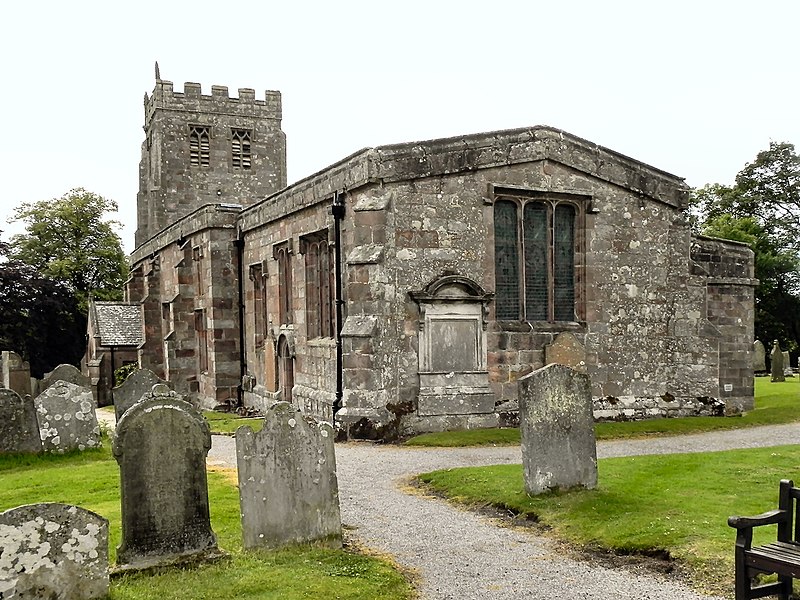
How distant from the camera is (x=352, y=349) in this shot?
16.0m

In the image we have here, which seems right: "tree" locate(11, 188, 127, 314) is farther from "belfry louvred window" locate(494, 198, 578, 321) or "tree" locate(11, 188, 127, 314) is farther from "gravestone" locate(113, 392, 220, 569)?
"gravestone" locate(113, 392, 220, 569)

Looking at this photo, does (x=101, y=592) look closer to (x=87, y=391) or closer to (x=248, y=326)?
(x=87, y=391)

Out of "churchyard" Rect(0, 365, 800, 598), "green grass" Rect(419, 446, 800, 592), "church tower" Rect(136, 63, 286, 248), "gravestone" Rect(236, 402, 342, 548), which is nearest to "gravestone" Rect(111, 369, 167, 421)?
"churchyard" Rect(0, 365, 800, 598)

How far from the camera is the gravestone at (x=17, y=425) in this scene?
14.0 metres

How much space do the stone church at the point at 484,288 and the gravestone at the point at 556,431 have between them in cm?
641

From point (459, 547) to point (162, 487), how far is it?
324cm

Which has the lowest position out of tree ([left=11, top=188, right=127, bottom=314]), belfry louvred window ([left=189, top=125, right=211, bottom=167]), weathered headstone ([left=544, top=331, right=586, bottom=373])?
weathered headstone ([left=544, top=331, right=586, bottom=373])

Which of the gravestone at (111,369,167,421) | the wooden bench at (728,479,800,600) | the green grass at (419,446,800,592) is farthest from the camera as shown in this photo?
the gravestone at (111,369,167,421)

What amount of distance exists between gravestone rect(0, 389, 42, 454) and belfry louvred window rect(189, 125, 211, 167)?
23.8 metres

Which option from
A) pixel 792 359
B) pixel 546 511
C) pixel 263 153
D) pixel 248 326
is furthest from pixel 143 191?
pixel 792 359

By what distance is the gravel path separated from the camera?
700cm

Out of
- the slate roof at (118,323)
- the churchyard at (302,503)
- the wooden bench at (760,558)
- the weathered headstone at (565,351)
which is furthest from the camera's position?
the slate roof at (118,323)

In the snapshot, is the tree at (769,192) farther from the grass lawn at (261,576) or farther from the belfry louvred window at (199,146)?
the grass lawn at (261,576)

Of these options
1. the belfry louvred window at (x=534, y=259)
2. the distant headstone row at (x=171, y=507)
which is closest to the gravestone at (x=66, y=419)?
the distant headstone row at (x=171, y=507)
